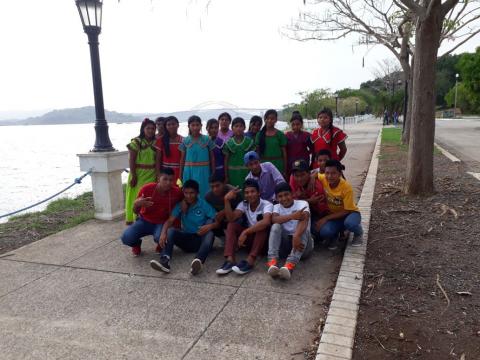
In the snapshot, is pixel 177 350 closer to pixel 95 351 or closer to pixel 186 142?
pixel 95 351

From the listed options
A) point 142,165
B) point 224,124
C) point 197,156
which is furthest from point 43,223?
point 224,124

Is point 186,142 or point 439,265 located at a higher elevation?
point 186,142

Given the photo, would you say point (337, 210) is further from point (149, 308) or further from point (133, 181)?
point (133, 181)

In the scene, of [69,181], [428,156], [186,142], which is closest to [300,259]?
[186,142]

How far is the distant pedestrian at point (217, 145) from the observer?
205 inches

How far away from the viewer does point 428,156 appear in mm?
6500

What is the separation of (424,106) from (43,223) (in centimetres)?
640

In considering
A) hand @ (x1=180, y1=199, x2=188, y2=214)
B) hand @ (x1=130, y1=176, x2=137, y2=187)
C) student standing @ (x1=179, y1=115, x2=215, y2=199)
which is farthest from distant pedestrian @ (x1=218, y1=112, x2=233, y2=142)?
hand @ (x1=180, y1=199, x2=188, y2=214)

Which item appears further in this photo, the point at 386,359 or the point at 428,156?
the point at 428,156

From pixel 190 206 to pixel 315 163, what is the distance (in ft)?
6.12

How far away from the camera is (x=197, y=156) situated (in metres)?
5.07

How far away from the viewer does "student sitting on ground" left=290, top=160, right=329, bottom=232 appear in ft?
14.9

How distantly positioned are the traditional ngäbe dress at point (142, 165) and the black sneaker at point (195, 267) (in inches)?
67.0

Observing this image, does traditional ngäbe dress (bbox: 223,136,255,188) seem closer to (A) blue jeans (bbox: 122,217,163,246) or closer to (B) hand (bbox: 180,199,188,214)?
(B) hand (bbox: 180,199,188,214)
